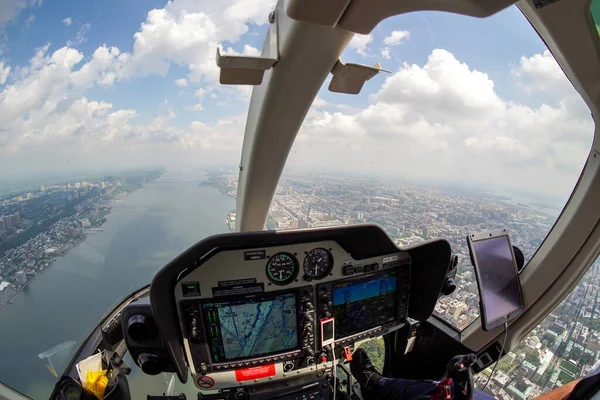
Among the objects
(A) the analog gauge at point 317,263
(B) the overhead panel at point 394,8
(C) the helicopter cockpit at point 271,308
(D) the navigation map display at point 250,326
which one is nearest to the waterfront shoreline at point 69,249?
(C) the helicopter cockpit at point 271,308

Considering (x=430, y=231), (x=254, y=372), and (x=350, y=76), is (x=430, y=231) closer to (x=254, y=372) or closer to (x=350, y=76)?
(x=350, y=76)

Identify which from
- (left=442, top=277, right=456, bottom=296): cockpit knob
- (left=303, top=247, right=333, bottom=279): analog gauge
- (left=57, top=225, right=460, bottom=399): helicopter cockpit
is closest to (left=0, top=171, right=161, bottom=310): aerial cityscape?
(left=57, top=225, right=460, bottom=399): helicopter cockpit

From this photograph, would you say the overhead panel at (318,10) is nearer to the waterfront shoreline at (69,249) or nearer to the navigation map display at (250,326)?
the navigation map display at (250,326)

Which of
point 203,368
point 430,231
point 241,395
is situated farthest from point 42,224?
point 430,231

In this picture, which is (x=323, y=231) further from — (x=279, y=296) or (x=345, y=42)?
(x=345, y=42)

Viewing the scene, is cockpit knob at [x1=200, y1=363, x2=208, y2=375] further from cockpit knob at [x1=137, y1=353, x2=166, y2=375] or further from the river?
the river
